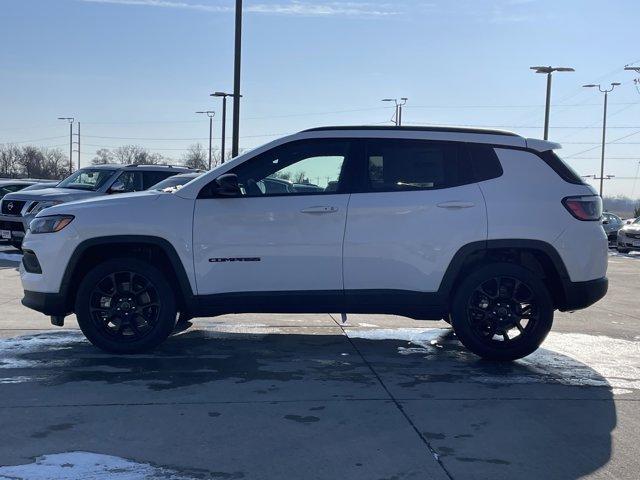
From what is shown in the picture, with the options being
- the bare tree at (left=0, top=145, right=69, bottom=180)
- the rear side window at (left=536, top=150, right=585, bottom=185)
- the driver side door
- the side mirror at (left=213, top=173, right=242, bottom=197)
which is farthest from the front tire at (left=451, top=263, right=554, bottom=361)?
the bare tree at (left=0, top=145, right=69, bottom=180)

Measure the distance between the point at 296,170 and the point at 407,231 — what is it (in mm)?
1112

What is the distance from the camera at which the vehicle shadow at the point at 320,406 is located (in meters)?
3.91

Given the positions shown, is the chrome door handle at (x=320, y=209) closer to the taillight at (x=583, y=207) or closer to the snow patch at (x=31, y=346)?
the taillight at (x=583, y=207)

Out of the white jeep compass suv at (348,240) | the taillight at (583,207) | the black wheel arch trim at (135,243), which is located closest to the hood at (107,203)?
the white jeep compass suv at (348,240)

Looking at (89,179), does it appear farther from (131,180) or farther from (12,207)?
(12,207)

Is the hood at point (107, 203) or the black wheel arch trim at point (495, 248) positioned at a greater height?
the hood at point (107, 203)

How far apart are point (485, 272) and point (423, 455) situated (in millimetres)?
2408

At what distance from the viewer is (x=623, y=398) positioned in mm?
5133

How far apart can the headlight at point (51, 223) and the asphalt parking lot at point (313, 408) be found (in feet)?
3.64

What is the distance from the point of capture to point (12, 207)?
1472cm

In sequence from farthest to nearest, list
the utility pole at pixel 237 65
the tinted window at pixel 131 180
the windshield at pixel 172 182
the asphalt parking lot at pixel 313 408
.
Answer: the utility pole at pixel 237 65
the tinted window at pixel 131 180
the windshield at pixel 172 182
the asphalt parking lot at pixel 313 408

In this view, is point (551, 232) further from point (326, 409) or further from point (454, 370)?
point (326, 409)

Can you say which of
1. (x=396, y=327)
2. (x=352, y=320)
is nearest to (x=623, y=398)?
(x=396, y=327)

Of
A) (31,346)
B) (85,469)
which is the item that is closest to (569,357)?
(85,469)
